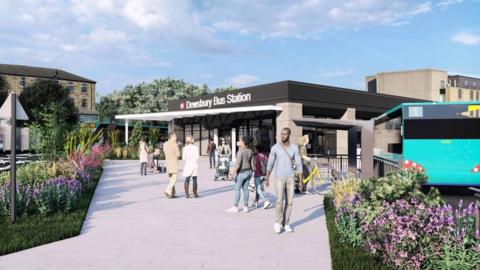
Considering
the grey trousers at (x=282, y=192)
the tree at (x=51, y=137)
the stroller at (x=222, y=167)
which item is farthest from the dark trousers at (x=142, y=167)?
the grey trousers at (x=282, y=192)

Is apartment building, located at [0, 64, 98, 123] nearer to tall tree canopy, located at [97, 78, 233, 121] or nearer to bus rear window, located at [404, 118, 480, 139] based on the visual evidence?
tall tree canopy, located at [97, 78, 233, 121]

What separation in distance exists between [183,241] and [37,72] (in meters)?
88.5

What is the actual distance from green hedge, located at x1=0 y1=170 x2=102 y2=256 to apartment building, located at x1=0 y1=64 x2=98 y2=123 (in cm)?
7146

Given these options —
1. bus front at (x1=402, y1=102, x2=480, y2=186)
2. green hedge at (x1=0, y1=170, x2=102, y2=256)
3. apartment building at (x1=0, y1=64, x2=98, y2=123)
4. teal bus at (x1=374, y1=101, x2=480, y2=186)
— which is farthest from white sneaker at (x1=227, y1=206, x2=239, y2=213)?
apartment building at (x1=0, y1=64, x2=98, y2=123)

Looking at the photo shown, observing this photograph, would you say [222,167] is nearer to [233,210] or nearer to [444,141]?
[233,210]

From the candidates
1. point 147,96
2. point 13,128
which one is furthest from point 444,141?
point 147,96

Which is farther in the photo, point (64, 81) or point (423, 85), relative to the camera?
point (64, 81)

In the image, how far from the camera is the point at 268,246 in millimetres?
6152

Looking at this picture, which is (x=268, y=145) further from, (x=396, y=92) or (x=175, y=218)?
(x=396, y=92)

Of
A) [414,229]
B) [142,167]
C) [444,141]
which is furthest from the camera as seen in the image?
[142,167]

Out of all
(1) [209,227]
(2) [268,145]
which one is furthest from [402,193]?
(2) [268,145]

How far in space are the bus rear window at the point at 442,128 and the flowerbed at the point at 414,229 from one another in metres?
7.40

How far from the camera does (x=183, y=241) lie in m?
6.45

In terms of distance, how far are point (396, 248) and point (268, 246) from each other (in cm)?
192
